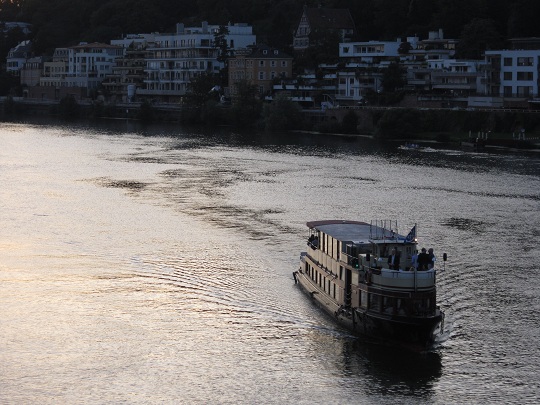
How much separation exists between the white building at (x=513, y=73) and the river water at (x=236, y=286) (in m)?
21.3

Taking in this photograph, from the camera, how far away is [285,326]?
2356 cm

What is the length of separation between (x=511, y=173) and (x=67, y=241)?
2367cm

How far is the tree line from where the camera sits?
80.0m

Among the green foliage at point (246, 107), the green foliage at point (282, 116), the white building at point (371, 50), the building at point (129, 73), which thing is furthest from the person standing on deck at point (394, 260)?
the building at point (129, 73)

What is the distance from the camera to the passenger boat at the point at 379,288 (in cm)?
2170

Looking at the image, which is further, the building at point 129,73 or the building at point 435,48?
the building at point 129,73

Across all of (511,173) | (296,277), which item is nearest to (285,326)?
(296,277)

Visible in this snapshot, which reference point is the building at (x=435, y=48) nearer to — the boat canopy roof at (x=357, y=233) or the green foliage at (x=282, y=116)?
the green foliage at (x=282, y=116)

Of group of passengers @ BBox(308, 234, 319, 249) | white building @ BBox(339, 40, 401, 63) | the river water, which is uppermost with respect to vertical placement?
white building @ BBox(339, 40, 401, 63)

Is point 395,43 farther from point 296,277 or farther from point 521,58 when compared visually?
point 296,277

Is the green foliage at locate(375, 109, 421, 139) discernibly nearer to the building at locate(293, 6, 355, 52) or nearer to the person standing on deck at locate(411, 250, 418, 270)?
the building at locate(293, 6, 355, 52)

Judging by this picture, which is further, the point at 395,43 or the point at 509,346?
the point at 395,43

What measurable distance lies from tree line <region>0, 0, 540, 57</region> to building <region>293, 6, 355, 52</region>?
1.18 m

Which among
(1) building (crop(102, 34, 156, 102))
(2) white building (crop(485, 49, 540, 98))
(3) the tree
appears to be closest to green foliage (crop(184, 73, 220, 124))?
(3) the tree
